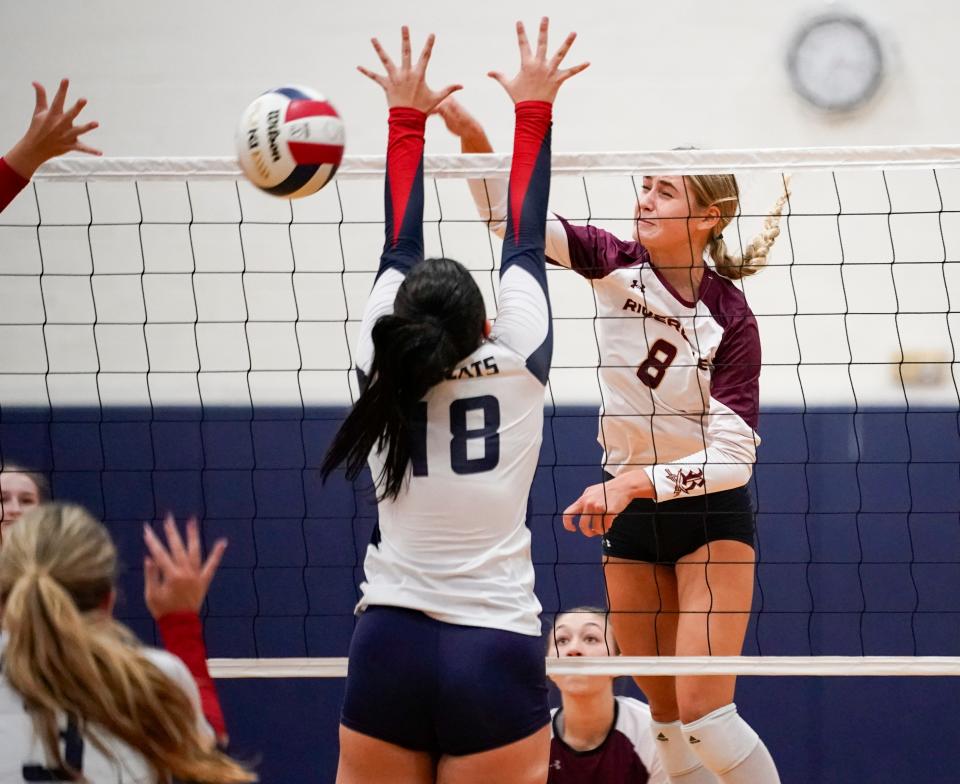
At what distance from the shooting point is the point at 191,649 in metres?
2.34

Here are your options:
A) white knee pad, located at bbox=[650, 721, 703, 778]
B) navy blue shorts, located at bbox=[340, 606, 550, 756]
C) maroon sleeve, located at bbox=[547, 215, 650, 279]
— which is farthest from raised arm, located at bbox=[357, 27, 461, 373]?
white knee pad, located at bbox=[650, 721, 703, 778]

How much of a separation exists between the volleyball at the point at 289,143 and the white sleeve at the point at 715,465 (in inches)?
49.8

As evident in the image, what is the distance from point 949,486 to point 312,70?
365cm

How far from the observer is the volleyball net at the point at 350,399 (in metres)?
5.66

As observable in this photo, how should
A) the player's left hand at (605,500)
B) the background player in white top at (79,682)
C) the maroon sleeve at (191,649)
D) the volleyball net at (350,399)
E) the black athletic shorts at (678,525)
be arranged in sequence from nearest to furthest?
the background player in white top at (79,682)
the maroon sleeve at (191,649)
the player's left hand at (605,500)
the black athletic shorts at (678,525)
the volleyball net at (350,399)

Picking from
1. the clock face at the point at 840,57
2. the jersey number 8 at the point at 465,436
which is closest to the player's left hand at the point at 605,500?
the jersey number 8 at the point at 465,436

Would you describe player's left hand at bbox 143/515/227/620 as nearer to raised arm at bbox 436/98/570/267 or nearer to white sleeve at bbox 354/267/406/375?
white sleeve at bbox 354/267/406/375

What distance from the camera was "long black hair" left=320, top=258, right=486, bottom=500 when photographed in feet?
8.87

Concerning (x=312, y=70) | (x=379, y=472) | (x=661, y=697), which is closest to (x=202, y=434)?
(x=312, y=70)

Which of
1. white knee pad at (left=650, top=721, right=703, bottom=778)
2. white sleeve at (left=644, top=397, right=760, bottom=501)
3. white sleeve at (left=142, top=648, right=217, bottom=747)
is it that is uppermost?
white sleeve at (left=644, top=397, right=760, bottom=501)

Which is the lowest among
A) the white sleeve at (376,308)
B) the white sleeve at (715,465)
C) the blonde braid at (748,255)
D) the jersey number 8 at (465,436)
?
the white sleeve at (715,465)

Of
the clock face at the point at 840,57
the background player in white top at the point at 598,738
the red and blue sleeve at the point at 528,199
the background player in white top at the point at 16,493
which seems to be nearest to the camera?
the red and blue sleeve at the point at 528,199

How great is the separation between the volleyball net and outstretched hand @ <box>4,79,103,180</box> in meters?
1.75

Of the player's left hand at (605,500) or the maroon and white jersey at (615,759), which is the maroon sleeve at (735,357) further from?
the maroon and white jersey at (615,759)
